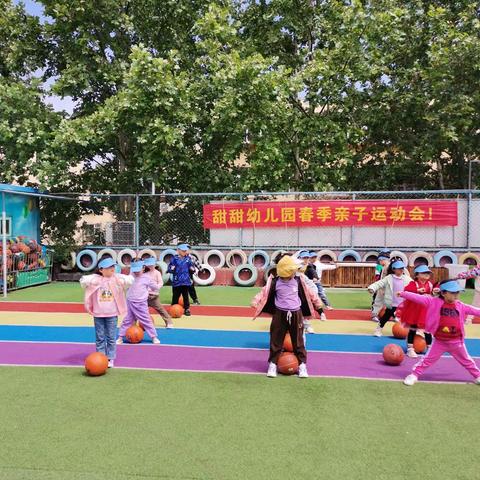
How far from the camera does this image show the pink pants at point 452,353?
7.17 m

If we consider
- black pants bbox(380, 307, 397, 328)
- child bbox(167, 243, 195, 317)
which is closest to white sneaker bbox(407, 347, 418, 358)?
black pants bbox(380, 307, 397, 328)

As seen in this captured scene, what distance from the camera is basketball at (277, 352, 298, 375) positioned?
7633 mm

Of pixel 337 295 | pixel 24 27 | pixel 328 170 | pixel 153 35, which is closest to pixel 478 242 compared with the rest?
pixel 337 295

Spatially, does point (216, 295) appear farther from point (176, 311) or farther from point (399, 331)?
point (399, 331)

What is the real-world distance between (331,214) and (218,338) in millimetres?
9756

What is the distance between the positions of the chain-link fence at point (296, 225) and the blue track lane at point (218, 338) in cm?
863

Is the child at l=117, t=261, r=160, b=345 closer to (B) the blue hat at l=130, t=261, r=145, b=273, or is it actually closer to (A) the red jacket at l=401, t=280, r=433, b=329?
(B) the blue hat at l=130, t=261, r=145, b=273

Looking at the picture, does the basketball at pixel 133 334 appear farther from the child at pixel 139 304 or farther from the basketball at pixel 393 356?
the basketball at pixel 393 356

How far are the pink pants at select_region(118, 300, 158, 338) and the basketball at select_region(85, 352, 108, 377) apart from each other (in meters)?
2.06

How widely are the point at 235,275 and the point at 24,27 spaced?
1446cm

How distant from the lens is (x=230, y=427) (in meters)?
5.57

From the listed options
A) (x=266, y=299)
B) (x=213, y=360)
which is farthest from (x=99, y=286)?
(x=266, y=299)

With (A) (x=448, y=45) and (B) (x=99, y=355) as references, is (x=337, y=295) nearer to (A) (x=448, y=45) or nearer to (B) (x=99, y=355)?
(B) (x=99, y=355)

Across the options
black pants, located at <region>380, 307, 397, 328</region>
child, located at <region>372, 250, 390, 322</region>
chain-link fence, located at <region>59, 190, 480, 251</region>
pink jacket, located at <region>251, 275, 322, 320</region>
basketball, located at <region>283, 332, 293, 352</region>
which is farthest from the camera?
chain-link fence, located at <region>59, 190, 480, 251</region>
